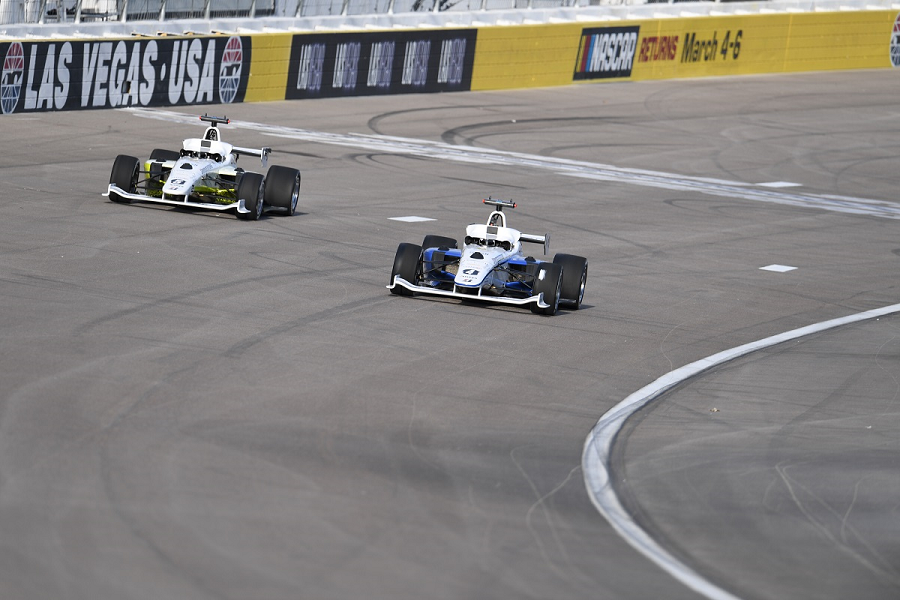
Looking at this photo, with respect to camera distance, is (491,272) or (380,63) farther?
(380,63)

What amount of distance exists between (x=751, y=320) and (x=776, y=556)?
7.00 metres

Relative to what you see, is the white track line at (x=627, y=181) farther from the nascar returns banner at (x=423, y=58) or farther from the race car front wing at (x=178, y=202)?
the race car front wing at (x=178, y=202)

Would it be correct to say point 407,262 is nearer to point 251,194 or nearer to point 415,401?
point 415,401

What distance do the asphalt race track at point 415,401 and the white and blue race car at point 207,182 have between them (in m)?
0.28

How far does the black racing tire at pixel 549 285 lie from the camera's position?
14.0 metres


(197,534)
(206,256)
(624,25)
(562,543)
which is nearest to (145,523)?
(197,534)

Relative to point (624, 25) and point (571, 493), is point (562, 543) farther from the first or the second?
point (624, 25)

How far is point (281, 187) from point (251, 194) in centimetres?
67


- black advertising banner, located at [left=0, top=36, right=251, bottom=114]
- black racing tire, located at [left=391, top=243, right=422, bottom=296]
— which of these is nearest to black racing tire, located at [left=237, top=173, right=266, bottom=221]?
black racing tire, located at [left=391, top=243, right=422, bottom=296]

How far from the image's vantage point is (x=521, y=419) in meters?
10.4

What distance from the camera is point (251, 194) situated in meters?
17.8

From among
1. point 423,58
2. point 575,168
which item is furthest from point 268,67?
point 575,168

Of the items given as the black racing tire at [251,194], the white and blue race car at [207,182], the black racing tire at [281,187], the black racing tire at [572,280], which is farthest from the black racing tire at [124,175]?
the black racing tire at [572,280]

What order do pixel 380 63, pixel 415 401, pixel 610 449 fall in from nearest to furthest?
pixel 610 449 < pixel 415 401 < pixel 380 63
